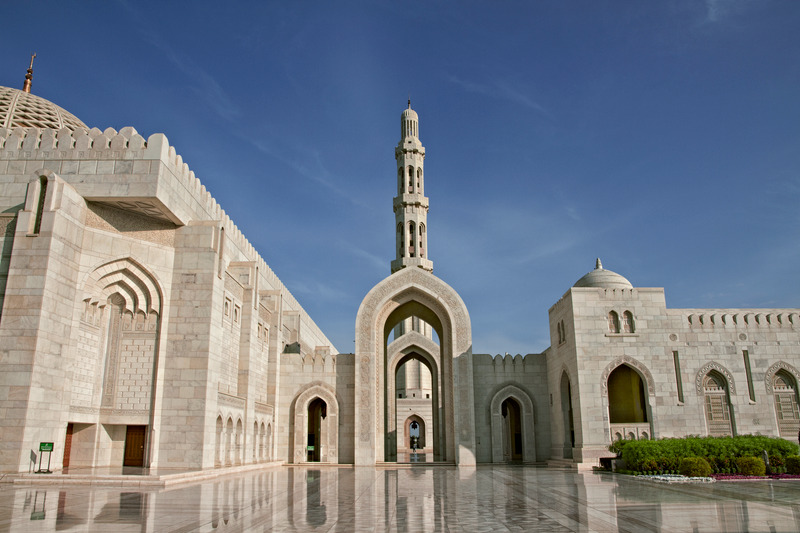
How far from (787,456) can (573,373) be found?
7359 millimetres

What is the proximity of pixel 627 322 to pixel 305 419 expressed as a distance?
13.6 m

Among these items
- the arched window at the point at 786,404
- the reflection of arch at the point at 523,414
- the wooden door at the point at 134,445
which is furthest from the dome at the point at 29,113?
the arched window at the point at 786,404

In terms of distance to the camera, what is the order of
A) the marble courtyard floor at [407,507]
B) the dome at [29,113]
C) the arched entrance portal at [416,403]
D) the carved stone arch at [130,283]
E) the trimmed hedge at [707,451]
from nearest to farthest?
the marble courtyard floor at [407,507] → the carved stone arch at [130,283] → the trimmed hedge at [707,451] → the dome at [29,113] → the arched entrance portal at [416,403]

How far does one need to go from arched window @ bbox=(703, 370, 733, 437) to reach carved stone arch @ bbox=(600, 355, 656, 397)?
212 cm

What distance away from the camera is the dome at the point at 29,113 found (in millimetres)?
20516

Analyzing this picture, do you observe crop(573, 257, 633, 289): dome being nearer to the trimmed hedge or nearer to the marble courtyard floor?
the trimmed hedge

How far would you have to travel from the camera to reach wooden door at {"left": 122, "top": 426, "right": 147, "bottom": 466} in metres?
16.6

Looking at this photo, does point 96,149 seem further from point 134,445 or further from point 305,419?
point 305,419

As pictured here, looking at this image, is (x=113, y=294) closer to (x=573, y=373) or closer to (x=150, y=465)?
(x=150, y=465)

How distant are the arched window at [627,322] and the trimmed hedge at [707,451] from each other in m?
5.73

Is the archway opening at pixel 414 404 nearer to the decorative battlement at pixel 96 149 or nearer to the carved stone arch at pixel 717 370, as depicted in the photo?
the carved stone arch at pixel 717 370

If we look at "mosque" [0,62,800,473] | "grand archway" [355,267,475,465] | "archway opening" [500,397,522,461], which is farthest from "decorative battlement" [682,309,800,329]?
"archway opening" [500,397,522,461]

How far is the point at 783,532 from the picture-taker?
6.96 meters

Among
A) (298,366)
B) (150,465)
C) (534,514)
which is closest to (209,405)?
(150,465)
